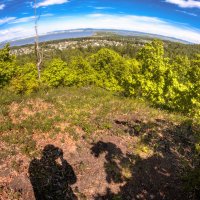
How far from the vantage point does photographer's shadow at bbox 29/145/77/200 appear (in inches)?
385

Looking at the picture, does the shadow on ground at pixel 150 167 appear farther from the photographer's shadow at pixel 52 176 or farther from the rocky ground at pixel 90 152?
the photographer's shadow at pixel 52 176

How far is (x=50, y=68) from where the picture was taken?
1970 inches

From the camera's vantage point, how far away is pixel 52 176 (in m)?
10.6

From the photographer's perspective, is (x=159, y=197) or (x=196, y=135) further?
(x=196, y=135)

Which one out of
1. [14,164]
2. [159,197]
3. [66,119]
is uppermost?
[66,119]

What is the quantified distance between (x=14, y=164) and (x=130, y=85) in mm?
18966

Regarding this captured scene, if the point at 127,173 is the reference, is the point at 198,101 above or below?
above

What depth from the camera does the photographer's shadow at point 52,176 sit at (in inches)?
385

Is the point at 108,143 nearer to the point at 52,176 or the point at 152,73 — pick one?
the point at 52,176

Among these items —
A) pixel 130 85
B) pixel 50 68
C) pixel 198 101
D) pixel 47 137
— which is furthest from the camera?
pixel 50 68

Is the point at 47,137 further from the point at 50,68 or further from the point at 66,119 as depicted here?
the point at 50,68

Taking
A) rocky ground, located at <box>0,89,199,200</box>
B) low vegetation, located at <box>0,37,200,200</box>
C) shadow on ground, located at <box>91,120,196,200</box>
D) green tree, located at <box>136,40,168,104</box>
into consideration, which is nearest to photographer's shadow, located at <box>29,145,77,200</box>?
rocky ground, located at <box>0,89,199,200</box>

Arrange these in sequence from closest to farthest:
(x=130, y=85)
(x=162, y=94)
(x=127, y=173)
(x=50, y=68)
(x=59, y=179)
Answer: (x=59, y=179) → (x=127, y=173) → (x=162, y=94) → (x=130, y=85) → (x=50, y=68)

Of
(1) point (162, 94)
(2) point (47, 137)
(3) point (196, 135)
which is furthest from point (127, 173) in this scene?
(1) point (162, 94)
